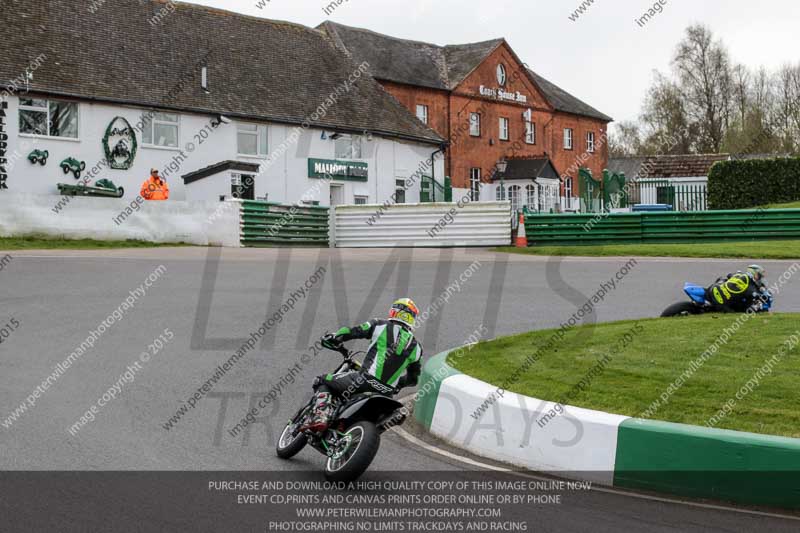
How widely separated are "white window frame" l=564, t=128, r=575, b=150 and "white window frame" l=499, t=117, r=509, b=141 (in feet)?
23.5

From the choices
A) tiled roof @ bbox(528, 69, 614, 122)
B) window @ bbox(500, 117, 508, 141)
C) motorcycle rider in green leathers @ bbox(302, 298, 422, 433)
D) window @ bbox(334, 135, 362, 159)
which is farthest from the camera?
tiled roof @ bbox(528, 69, 614, 122)

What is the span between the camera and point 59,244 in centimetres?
2525

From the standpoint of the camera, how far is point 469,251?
90.7ft

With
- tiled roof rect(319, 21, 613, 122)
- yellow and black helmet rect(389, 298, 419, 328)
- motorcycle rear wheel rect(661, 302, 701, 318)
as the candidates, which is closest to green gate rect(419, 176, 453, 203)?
tiled roof rect(319, 21, 613, 122)

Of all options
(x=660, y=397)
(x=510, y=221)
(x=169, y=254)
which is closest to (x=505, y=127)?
(x=510, y=221)

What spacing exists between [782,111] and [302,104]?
48.1 meters

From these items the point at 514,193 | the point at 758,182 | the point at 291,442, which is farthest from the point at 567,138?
the point at 291,442

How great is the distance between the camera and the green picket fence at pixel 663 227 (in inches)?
1102

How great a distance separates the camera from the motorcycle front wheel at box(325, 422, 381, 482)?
6.77 metres

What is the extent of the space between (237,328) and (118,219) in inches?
557

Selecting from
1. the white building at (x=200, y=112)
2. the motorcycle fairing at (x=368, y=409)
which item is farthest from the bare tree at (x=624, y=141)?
the motorcycle fairing at (x=368, y=409)

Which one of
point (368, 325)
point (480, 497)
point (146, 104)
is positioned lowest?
point (480, 497)

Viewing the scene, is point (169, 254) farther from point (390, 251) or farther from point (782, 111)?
point (782, 111)

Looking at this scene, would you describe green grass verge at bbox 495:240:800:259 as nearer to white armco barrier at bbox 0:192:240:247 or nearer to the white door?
white armco barrier at bbox 0:192:240:247
